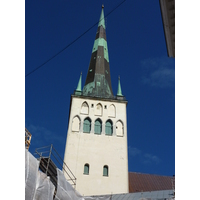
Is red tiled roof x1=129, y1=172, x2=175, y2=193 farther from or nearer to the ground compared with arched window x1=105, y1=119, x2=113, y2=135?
nearer to the ground

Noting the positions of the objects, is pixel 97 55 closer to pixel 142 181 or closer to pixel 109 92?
pixel 109 92

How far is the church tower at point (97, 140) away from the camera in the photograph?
2473 centimetres

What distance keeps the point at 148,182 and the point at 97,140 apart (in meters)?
6.05

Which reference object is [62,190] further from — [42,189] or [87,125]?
[87,125]

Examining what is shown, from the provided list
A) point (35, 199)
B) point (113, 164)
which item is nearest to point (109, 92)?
point (113, 164)

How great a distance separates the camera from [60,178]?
1291 centimetres

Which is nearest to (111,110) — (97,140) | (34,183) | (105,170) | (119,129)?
(119,129)

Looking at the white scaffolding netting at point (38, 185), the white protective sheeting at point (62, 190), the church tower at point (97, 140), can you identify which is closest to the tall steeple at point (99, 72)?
the church tower at point (97, 140)

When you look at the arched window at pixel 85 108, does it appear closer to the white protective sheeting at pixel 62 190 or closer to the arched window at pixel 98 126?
the arched window at pixel 98 126

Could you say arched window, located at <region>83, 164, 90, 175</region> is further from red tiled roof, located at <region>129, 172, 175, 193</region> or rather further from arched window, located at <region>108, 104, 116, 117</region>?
arched window, located at <region>108, 104, 116, 117</region>

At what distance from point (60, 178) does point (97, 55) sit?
2483cm

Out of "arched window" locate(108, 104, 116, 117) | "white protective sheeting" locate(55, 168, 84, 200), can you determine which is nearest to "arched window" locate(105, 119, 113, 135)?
"arched window" locate(108, 104, 116, 117)

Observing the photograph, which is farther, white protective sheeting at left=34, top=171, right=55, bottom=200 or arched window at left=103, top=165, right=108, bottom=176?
arched window at left=103, top=165, right=108, bottom=176

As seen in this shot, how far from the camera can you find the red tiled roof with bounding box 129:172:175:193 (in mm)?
26728
